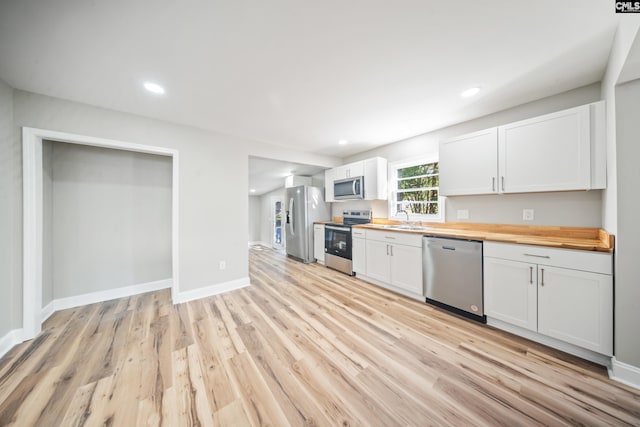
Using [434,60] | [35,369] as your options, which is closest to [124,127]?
[35,369]

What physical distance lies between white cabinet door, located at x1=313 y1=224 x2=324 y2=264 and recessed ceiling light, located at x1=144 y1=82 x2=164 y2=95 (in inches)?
129

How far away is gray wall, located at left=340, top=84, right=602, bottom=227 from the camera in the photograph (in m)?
2.01

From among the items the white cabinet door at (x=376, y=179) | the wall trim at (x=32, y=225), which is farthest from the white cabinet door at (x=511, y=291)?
the wall trim at (x=32, y=225)

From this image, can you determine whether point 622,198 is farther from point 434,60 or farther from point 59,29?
point 59,29

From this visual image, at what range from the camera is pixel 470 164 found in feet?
8.15

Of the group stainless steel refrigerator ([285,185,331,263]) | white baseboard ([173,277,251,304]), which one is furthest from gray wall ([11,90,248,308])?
stainless steel refrigerator ([285,185,331,263])

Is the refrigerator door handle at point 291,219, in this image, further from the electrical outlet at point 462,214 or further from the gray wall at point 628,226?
the gray wall at point 628,226

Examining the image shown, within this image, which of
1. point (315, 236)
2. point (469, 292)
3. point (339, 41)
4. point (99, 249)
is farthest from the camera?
point (315, 236)

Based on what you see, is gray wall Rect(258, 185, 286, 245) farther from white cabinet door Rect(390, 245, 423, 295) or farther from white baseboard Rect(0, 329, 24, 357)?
white baseboard Rect(0, 329, 24, 357)

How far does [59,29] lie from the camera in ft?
4.31

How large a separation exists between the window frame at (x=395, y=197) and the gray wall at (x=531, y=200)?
0.09 meters

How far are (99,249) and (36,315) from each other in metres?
0.98

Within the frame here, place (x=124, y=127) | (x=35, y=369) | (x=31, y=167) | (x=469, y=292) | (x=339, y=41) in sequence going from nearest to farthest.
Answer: (x=339, y=41)
(x=35, y=369)
(x=31, y=167)
(x=469, y=292)
(x=124, y=127)

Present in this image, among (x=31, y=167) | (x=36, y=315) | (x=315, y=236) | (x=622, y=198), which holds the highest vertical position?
(x=31, y=167)
